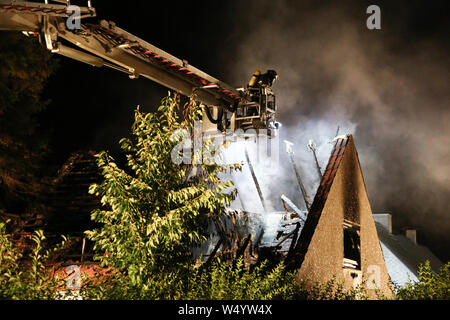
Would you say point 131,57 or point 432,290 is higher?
point 131,57

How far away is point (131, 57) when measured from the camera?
27.8 feet

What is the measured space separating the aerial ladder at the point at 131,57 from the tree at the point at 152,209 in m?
1.01

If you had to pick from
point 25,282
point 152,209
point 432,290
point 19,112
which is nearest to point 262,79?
point 152,209

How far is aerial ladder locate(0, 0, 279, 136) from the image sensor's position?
7.02m

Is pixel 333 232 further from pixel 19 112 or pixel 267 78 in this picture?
pixel 19 112

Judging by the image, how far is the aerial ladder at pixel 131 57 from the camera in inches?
276

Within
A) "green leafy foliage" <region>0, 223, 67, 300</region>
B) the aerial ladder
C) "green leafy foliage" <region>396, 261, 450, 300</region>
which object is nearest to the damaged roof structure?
"green leafy foliage" <region>396, 261, 450, 300</region>

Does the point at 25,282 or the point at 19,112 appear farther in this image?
the point at 19,112

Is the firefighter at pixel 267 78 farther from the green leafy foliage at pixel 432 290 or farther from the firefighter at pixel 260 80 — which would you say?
the green leafy foliage at pixel 432 290

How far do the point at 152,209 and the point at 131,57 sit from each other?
3.05 metres

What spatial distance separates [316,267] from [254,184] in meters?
4.37

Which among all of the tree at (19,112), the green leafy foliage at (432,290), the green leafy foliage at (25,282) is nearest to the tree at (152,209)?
the green leafy foliage at (25,282)
